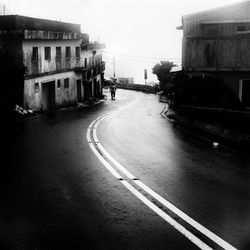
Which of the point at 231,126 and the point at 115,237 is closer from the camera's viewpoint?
the point at 115,237

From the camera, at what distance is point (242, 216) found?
7.94 metres

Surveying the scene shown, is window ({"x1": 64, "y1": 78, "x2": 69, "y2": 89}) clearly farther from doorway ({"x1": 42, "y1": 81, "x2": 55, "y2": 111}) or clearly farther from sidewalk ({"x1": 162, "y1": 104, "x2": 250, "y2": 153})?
sidewalk ({"x1": 162, "y1": 104, "x2": 250, "y2": 153})

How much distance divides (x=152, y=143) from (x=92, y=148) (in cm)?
255

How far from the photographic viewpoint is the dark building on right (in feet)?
74.2

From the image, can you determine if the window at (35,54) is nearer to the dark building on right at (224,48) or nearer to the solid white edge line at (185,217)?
the dark building on right at (224,48)

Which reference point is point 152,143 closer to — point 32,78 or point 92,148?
point 92,148

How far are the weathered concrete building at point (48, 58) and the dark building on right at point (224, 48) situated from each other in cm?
1162

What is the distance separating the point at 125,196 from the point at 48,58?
87.9ft

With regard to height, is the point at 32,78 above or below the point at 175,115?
above

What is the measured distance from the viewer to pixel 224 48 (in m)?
22.7

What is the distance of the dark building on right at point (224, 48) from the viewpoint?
74.2 feet

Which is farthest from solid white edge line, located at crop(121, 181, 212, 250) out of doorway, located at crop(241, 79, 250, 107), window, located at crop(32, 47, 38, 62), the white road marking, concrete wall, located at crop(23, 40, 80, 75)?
window, located at crop(32, 47, 38, 62)

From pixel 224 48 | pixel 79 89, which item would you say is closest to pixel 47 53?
pixel 79 89

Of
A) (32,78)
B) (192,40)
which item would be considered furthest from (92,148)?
(32,78)
